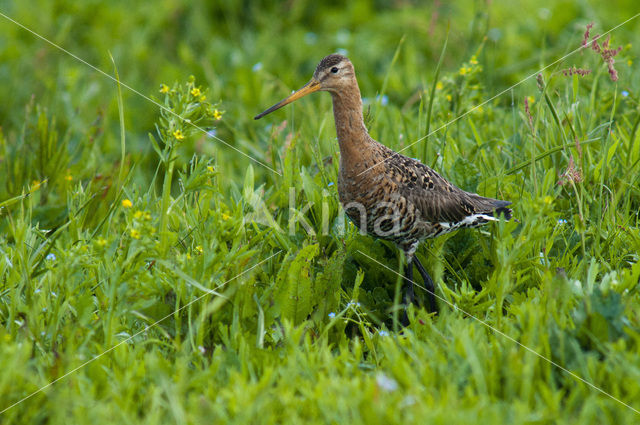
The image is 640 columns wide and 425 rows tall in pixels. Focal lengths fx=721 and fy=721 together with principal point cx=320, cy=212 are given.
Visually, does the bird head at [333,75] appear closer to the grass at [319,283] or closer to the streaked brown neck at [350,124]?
the streaked brown neck at [350,124]

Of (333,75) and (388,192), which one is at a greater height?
(333,75)

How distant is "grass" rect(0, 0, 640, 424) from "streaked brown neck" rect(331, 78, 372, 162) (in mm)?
361

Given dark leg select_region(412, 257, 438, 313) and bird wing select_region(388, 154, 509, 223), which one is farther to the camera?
dark leg select_region(412, 257, 438, 313)

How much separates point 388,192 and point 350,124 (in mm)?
402

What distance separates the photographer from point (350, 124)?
3686 millimetres

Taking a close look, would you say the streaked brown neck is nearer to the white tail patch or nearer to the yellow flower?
the white tail patch

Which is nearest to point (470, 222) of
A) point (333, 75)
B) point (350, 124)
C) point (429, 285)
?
point (429, 285)

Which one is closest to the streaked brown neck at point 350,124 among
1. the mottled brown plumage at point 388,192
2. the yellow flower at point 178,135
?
the mottled brown plumage at point 388,192

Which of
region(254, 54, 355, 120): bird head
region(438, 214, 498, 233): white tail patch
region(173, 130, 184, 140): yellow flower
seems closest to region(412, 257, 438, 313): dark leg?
region(438, 214, 498, 233): white tail patch

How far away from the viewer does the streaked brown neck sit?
3.66 metres

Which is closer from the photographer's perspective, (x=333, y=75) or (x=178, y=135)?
(x=178, y=135)

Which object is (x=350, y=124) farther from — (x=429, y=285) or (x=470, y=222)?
(x=429, y=285)

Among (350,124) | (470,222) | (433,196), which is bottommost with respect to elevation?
(470,222)

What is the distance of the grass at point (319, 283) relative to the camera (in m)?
2.59
